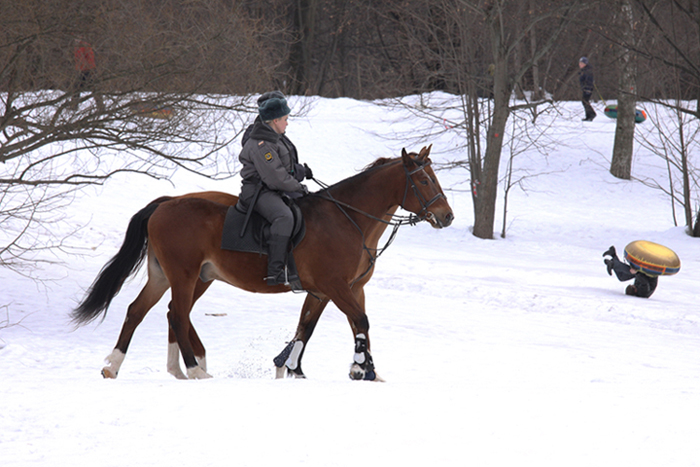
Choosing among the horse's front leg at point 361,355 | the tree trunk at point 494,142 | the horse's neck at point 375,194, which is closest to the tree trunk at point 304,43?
the tree trunk at point 494,142

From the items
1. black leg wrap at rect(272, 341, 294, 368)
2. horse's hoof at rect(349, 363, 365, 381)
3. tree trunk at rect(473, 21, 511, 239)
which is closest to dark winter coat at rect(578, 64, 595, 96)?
tree trunk at rect(473, 21, 511, 239)

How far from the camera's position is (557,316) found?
32.7 feet

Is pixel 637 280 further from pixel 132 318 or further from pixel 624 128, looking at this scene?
pixel 624 128

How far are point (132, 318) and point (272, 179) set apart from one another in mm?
1857

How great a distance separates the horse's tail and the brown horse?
14mm

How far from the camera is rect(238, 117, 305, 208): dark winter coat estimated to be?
5715 mm

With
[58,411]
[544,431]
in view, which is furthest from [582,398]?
[58,411]

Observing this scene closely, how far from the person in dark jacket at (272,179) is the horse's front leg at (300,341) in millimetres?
578

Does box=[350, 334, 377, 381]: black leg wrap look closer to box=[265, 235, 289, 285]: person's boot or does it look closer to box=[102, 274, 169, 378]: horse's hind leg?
box=[265, 235, 289, 285]: person's boot

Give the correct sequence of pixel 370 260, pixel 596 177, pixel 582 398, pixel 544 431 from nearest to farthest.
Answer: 1. pixel 544 431
2. pixel 582 398
3. pixel 370 260
4. pixel 596 177

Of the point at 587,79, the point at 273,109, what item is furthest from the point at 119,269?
the point at 587,79

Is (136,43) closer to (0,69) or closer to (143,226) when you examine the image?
(0,69)

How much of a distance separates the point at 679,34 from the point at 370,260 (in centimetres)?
1450

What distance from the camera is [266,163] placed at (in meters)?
5.70
